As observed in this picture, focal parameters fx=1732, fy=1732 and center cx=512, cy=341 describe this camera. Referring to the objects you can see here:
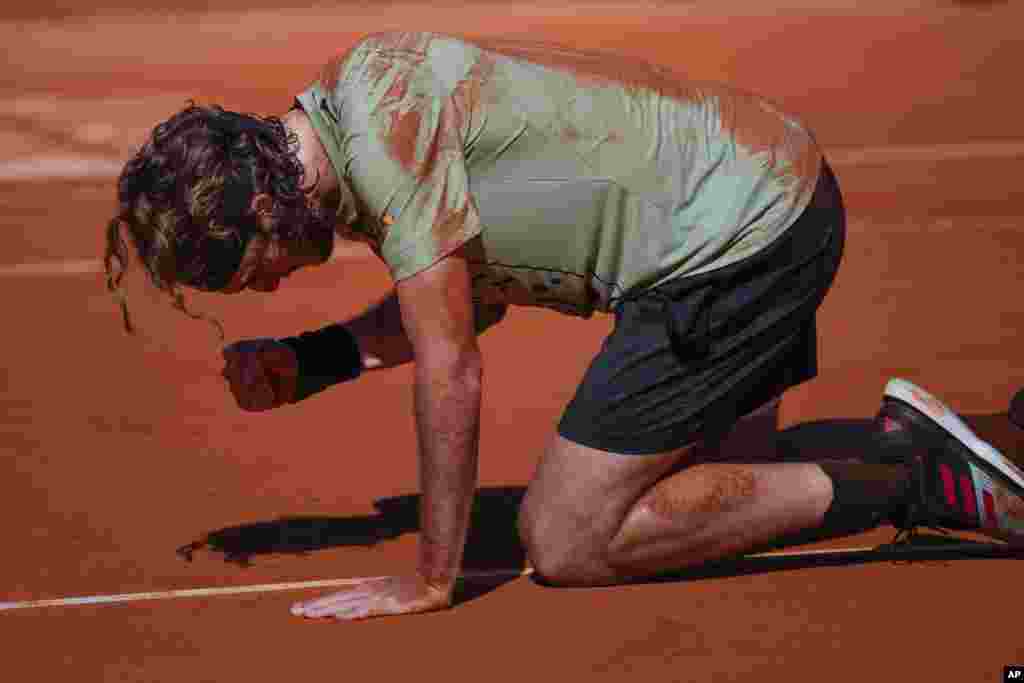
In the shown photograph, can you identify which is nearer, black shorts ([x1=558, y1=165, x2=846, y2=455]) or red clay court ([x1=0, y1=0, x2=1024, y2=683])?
red clay court ([x1=0, y1=0, x2=1024, y2=683])

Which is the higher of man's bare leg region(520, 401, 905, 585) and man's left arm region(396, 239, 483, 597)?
man's left arm region(396, 239, 483, 597)

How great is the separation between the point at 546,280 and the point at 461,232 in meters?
0.35

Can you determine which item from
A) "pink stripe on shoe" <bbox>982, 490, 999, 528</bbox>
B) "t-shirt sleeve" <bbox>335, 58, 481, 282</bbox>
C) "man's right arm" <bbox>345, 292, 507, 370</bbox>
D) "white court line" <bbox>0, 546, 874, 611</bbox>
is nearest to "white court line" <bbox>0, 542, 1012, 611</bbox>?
"white court line" <bbox>0, 546, 874, 611</bbox>

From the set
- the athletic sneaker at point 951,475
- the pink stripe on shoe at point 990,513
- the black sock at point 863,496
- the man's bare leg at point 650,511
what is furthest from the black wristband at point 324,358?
the pink stripe on shoe at point 990,513

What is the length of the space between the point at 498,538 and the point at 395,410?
3.07 ft

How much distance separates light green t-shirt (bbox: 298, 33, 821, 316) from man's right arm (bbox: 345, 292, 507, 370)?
0.50 m

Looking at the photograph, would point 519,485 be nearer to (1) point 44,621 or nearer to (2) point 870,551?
(2) point 870,551

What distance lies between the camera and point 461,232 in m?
3.60

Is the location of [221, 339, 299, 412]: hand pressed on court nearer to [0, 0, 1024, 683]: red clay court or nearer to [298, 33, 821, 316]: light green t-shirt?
[0, 0, 1024, 683]: red clay court

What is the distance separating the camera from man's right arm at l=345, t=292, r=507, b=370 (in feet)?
14.7

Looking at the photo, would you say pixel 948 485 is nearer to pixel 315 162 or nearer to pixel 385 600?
pixel 385 600

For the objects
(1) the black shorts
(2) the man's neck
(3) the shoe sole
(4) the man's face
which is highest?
(2) the man's neck

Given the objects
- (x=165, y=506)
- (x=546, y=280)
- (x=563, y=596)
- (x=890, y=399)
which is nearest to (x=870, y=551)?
(x=890, y=399)

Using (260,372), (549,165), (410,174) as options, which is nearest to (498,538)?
(260,372)
